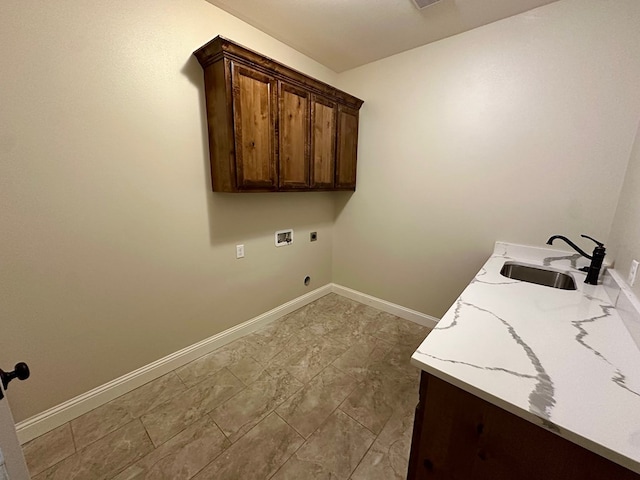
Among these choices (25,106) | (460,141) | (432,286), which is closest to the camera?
(25,106)

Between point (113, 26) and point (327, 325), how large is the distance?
2.68m

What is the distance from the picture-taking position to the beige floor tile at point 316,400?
1.52 meters

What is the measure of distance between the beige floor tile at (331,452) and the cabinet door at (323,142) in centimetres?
185

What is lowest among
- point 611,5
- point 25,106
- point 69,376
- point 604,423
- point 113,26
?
point 69,376

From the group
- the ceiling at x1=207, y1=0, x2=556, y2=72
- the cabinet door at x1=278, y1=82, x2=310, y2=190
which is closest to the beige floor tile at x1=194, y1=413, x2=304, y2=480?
the cabinet door at x1=278, y1=82, x2=310, y2=190

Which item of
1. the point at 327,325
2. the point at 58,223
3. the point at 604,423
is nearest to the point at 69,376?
the point at 58,223

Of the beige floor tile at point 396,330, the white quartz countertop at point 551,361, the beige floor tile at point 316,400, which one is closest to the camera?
the white quartz countertop at point 551,361

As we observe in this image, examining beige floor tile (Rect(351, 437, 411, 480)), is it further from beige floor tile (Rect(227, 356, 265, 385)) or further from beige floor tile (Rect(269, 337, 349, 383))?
beige floor tile (Rect(227, 356, 265, 385))

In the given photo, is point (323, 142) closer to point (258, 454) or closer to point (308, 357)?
point (308, 357)

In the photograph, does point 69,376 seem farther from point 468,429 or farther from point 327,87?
point 327,87

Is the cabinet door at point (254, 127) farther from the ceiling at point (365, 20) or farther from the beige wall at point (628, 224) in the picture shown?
the beige wall at point (628, 224)

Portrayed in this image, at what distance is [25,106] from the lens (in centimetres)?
123

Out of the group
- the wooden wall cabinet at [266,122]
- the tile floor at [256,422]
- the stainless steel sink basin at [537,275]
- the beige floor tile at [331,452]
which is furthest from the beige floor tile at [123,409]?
the stainless steel sink basin at [537,275]

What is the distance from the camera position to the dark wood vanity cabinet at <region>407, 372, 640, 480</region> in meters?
0.59
